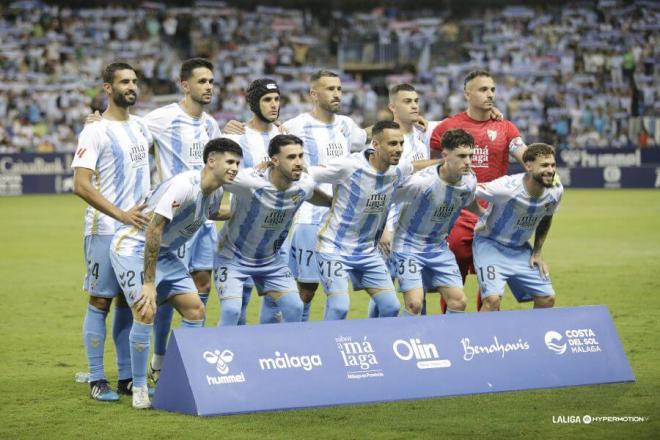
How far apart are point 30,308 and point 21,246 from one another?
21.8ft

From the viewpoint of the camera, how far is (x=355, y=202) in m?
8.77

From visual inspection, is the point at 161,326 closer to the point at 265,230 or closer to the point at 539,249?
the point at 265,230

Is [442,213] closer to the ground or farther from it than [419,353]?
farther from it

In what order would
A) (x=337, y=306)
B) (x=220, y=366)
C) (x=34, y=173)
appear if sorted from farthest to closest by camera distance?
(x=34, y=173) → (x=337, y=306) → (x=220, y=366)

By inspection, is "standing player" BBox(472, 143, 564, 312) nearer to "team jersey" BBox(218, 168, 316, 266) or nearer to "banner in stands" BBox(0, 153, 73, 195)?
"team jersey" BBox(218, 168, 316, 266)

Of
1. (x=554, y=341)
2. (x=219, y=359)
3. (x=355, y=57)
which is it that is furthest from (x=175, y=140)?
(x=355, y=57)

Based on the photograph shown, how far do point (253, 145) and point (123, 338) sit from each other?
2013 mm

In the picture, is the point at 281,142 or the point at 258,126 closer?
the point at 281,142

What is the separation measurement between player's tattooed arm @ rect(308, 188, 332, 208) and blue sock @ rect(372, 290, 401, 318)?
2.72ft

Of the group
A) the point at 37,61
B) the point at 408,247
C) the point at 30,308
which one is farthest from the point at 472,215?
the point at 37,61

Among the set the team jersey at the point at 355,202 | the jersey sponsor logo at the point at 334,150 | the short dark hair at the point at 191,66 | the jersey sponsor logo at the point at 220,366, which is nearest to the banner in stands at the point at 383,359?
the jersey sponsor logo at the point at 220,366

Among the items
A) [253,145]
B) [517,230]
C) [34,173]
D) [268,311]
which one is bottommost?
[34,173]

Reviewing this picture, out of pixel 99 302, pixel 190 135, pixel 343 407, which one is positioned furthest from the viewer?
pixel 190 135

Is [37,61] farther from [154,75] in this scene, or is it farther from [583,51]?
[583,51]
